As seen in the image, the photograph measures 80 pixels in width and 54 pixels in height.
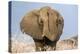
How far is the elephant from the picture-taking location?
208cm

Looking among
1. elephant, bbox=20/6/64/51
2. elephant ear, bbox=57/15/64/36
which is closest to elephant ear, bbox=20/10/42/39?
elephant, bbox=20/6/64/51

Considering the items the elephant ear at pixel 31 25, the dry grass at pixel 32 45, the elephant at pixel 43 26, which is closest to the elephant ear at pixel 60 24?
the elephant at pixel 43 26

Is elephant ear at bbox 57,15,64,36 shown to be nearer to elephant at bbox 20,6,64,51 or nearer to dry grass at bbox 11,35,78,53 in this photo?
elephant at bbox 20,6,64,51

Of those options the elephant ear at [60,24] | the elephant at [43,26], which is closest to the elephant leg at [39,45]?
the elephant at [43,26]

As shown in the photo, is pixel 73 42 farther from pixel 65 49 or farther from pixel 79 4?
pixel 79 4

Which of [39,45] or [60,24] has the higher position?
[60,24]

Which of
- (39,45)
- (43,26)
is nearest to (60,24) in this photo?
(43,26)

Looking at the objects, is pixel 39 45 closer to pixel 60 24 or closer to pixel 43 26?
pixel 43 26

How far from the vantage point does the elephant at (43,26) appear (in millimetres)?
2080

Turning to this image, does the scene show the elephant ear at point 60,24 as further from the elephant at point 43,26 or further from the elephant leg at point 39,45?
the elephant leg at point 39,45

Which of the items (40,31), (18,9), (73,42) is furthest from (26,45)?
(73,42)

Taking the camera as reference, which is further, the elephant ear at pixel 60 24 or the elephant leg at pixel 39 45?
the elephant ear at pixel 60 24

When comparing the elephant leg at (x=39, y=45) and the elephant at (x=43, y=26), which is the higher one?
the elephant at (x=43, y=26)

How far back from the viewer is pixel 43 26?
6.98 ft
